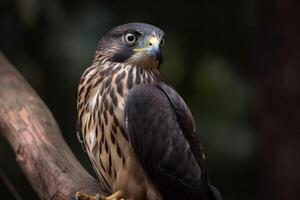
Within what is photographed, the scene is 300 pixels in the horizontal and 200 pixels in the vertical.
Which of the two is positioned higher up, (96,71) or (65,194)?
(96,71)

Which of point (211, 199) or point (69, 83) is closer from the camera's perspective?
point (211, 199)

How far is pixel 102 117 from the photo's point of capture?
173 inches

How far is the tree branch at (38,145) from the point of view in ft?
14.6

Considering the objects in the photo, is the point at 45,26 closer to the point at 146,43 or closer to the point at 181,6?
the point at 181,6

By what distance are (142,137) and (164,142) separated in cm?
14

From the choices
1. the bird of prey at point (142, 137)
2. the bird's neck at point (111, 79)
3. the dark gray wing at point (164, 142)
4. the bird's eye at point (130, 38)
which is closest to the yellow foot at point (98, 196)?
the bird of prey at point (142, 137)

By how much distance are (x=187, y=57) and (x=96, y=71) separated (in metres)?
2.85

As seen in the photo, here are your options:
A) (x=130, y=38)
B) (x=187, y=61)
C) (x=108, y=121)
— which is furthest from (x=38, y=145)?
(x=187, y=61)

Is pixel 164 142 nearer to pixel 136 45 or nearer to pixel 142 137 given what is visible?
pixel 142 137

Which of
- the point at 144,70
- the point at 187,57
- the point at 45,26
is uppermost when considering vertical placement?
the point at 144,70

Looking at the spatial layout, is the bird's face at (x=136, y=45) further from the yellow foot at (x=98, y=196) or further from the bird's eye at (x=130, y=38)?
the yellow foot at (x=98, y=196)

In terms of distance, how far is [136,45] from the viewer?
460cm

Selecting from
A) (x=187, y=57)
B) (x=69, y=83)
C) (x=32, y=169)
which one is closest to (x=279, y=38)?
(x=187, y=57)

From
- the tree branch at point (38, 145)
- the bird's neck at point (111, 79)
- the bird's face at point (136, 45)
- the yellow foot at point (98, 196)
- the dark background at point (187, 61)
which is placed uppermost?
the bird's face at point (136, 45)
